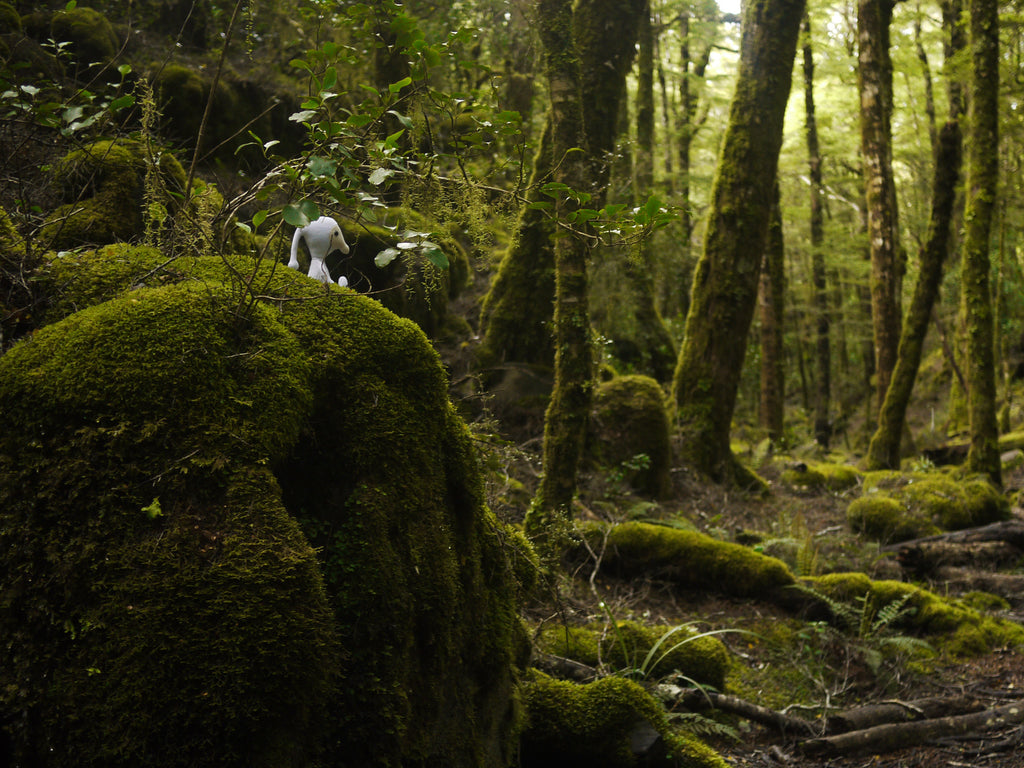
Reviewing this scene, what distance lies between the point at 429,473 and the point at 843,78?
20789mm

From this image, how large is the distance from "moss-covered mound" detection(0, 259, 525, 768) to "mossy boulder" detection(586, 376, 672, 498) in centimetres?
511

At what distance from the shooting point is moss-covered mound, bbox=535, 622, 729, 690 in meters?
4.39

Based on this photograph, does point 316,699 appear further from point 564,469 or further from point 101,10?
point 101,10

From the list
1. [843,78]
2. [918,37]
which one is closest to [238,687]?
[843,78]

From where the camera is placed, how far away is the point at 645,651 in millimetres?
4613

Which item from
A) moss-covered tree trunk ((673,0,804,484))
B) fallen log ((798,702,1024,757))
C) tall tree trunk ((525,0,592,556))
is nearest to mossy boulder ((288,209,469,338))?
tall tree trunk ((525,0,592,556))

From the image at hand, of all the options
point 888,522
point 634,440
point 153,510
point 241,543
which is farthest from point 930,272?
point 153,510

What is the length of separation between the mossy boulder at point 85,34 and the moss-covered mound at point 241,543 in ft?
23.7

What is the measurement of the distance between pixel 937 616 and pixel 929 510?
3331 mm

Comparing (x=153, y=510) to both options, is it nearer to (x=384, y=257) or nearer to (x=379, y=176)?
(x=384, y=257)

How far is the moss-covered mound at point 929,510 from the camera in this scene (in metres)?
8.27

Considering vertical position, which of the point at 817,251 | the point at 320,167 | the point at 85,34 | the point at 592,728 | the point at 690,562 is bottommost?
the point at 690,562

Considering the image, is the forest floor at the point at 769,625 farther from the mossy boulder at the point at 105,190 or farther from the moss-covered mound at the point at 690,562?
the mossy boulder at the point at 105,190

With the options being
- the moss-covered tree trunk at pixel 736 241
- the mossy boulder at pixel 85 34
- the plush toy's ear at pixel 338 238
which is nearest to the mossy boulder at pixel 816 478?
the moss-covered tree trunk at pixel 736 241
